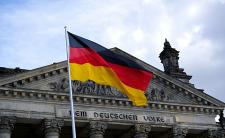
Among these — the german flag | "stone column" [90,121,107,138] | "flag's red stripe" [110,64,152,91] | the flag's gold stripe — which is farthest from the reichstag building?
"flag's red stripe" [110,64,152,91]

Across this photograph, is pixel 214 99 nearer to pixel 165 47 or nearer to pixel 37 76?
pixel 165 47

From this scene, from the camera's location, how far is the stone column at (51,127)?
124ft

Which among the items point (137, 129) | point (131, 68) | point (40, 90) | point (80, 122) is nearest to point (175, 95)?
point (137, 129)

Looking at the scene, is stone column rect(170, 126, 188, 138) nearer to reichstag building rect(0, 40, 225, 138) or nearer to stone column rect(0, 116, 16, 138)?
reichstag building rect(0, 40, 225, 138)

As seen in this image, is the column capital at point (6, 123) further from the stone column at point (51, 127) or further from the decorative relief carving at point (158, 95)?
the decorative relief carving at point (158, 95)

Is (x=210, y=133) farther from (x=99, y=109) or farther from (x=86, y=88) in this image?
(x=86, y=88)

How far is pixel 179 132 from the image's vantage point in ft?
141

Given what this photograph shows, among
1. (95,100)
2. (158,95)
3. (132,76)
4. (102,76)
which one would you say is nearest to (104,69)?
(102,76)

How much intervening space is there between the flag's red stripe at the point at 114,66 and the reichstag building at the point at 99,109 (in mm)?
12425

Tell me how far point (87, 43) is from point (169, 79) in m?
18.6

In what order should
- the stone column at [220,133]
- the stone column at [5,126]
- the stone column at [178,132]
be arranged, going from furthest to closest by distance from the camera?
the stone column at [220,133] → the stone column at [178,132] → the stone column at [5,126]

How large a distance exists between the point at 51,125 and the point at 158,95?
1035cm

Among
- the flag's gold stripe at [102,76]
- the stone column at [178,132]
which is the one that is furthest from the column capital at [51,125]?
the flag's gold stripe at [102,76]

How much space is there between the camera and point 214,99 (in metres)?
45.2
